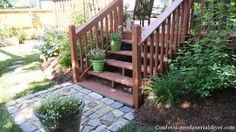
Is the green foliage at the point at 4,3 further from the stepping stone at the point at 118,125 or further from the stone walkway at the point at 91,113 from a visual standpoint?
the stepping stone at the point at 118,125

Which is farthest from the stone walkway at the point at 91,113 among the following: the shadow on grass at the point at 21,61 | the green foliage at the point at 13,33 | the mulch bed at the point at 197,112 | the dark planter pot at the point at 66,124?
the green foliage at the point at 13,33

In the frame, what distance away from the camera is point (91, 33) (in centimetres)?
398

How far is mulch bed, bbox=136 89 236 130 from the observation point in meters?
2.33

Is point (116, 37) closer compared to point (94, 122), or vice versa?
point (94, 122)

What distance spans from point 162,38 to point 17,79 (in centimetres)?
321

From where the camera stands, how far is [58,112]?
7.13 feet

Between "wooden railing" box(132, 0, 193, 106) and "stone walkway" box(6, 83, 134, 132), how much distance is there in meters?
0.32

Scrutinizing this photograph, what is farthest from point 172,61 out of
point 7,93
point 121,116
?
point 7,93

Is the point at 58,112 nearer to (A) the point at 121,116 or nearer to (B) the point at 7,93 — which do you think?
(A) the point at 121,116

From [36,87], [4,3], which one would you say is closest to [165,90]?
[36,87]

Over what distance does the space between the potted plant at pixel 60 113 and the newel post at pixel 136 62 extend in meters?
0.87

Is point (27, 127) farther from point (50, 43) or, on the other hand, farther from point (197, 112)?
point (50, 43)

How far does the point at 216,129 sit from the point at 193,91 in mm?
534

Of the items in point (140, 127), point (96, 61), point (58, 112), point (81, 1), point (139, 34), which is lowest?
point (140, 127)
